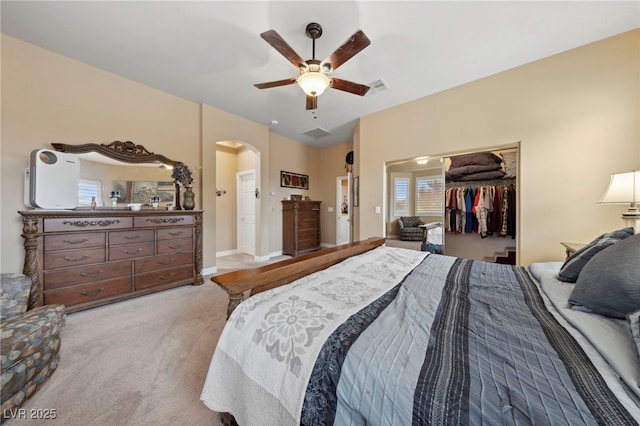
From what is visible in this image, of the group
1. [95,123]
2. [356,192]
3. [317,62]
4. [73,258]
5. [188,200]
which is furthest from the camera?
[356,192]

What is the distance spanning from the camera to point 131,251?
2.74m

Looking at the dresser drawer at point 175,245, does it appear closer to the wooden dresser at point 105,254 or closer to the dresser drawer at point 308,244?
the wooden dresser at point 105,254

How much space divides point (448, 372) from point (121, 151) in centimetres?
407

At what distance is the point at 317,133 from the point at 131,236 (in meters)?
3.97

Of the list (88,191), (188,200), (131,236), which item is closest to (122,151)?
(88,191)

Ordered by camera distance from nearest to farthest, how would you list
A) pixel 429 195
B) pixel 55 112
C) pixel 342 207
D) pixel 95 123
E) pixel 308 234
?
pixel 55 112, pixel 95 123, pixel 429 195, pixel 308 234, pixel 342 207

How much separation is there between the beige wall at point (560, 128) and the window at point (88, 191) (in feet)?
15.5

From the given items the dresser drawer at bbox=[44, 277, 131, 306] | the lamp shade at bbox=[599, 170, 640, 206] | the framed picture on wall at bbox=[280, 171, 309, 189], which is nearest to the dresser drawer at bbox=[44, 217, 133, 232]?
the dresser drawer at bbox=[44, 277, 131, 306]

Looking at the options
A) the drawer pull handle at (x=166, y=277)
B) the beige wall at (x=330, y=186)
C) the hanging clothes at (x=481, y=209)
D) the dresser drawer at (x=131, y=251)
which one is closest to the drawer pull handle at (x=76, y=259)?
the dresser drawer at (x=131, y=251)

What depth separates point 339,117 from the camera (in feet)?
13.7

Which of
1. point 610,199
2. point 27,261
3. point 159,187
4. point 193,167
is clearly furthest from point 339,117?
point 27,261

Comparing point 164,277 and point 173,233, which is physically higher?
point 173,233

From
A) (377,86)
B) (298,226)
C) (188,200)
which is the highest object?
(377,86)

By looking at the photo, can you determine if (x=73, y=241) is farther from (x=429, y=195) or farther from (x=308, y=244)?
(x=429, y=195)
